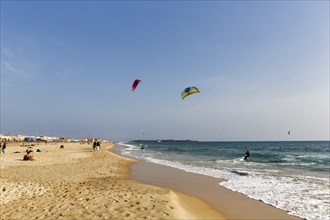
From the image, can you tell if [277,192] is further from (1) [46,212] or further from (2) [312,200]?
(1) [46,212]

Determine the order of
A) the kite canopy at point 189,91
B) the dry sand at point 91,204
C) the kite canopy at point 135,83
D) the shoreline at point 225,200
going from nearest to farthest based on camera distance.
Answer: the dry sand at point 91,204, the shoreline at point 225,200, the kite canopy at point 189,91, the kite canopy at point 135,83

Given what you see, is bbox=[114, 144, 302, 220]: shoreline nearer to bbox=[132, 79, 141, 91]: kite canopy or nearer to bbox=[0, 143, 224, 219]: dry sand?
bbox=[0, 143, 224, 219]: dry sand

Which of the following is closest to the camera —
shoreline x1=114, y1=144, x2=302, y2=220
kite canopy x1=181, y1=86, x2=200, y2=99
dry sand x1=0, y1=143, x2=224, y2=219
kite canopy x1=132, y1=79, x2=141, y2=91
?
dry sand x1=0, y1=143, x2=224, y2=219

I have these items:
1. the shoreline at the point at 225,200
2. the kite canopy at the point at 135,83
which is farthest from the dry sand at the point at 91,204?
the kite canopy at the point at 135,83

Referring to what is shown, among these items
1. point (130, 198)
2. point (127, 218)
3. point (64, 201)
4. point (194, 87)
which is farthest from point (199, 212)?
point (194, 87)

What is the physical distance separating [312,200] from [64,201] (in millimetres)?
10622

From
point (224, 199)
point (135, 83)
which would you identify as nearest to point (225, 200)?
point (224, 199)

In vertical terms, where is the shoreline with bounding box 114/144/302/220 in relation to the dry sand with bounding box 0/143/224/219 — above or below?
below

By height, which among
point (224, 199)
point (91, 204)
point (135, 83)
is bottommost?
point (224, 199)

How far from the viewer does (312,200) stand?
12.4 metres

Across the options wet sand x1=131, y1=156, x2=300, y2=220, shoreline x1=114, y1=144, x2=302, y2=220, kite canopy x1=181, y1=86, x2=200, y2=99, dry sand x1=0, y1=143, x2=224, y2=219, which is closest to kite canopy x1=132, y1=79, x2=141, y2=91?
kite canopy x1=181, y1=86, x2=200, y2=99

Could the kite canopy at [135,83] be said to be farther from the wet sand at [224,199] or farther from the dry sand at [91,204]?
the dry sand at [91,204]

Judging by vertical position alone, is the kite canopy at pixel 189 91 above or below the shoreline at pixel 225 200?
above

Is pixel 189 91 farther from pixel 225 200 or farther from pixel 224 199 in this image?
pixel 225 200
